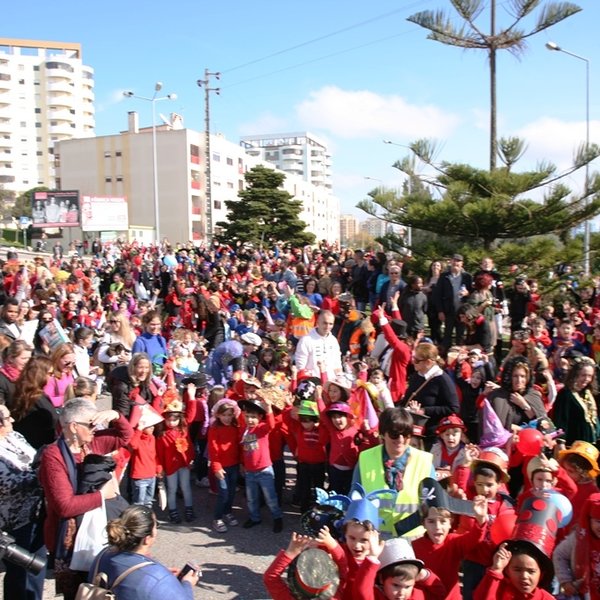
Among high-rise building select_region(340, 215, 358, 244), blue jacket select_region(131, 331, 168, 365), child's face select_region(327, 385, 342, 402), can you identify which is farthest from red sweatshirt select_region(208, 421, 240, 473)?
high-rise building select_region(340, 215, 358, 244)

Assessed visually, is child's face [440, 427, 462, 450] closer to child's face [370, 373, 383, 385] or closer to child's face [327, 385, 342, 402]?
child's face [327, 385, 342, 402]

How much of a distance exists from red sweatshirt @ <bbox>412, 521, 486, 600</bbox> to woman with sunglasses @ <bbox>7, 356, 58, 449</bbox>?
2.83 meters

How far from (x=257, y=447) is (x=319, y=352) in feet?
5.34

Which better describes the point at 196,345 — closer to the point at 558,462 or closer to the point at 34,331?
the point at 34,331

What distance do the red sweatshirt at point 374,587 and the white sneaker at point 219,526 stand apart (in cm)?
259

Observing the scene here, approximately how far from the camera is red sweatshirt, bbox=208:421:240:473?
17.7 ft


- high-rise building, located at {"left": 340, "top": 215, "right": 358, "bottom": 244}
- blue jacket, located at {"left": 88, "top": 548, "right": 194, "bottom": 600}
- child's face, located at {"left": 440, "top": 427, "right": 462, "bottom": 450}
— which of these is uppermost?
high-rise building, located at {"left": 340, "top": 215, "right": 358, "bottom": 244}

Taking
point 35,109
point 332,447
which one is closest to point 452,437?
point 332,447

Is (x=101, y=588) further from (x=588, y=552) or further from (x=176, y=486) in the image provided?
(x=176, y=486)

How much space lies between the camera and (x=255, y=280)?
14031 millimetres

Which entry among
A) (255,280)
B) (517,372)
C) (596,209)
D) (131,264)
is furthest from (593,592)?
(131,264)

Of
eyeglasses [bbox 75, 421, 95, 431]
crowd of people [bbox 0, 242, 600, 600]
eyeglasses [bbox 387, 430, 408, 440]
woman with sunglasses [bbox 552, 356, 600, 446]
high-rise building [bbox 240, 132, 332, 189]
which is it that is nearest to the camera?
crowd of people [bbox 0, 242, 600, 600]

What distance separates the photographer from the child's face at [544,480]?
357 centimetres

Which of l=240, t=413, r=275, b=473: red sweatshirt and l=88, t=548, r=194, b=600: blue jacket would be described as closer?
l=88, t=548, r=194, b=600: blue jacket
